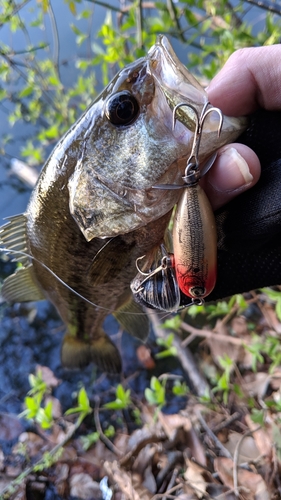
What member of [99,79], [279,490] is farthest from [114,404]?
[99,79]

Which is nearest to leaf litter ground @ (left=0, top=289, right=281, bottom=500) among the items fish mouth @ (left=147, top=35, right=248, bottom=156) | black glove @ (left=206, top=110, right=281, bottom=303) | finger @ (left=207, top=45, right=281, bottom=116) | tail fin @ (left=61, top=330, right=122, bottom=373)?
tail fin @ (left=61, top=330, right=122, bottom=373)

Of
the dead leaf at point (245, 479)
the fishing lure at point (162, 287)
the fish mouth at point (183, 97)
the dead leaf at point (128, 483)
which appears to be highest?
the fish mouth at point (183, 97)

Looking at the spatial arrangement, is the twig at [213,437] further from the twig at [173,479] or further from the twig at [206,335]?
the twig at [206,335]

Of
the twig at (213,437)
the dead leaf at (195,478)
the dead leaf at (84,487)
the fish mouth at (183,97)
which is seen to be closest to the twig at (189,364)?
the twig at (213,437)

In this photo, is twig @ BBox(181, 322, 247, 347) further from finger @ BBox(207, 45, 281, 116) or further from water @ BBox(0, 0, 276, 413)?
finger @ BBox(207, 45, 281, 116)

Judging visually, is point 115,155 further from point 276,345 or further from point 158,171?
point 276,345

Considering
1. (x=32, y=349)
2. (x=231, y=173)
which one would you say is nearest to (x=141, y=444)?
(x=32, y=349)

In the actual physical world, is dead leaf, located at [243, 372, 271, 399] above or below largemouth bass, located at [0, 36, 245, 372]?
below
